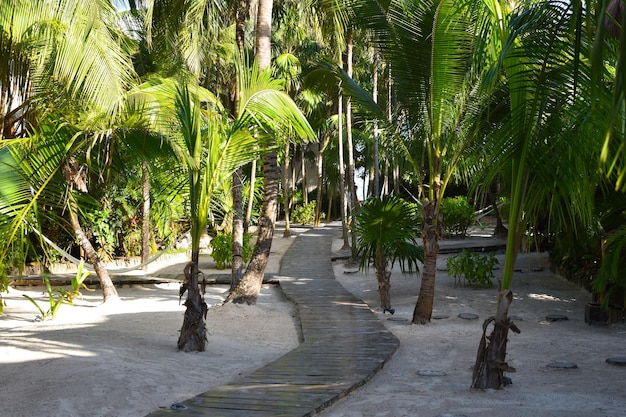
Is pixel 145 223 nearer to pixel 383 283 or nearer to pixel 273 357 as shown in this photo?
pixel 383 283

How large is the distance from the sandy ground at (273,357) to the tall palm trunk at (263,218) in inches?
12.2

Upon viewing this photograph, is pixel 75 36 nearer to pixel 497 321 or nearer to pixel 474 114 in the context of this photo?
pixel 474 114

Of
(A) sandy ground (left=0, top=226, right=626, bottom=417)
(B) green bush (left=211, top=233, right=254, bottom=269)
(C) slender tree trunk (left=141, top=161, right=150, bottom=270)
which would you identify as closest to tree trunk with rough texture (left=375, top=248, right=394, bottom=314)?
(A) sandy ground (left=0, top=226, right=626, bottom=417)

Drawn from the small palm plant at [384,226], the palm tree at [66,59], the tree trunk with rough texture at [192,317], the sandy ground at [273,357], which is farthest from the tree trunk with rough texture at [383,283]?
the palm tree at [66,59]

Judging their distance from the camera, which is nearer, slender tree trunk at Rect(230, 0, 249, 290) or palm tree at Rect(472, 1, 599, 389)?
palm tree at Rect(472, 1, 599, 389)

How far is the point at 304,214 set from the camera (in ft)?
106

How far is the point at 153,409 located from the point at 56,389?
799 millimetres

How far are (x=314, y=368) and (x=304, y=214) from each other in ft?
84.8

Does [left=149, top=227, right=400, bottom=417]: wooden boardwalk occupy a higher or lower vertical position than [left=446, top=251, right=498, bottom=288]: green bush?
lower

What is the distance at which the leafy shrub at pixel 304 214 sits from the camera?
106 feet

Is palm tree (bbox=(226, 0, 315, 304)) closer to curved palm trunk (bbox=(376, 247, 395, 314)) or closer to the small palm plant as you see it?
the small palm plant

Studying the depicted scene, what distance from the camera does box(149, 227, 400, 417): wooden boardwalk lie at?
5027mm

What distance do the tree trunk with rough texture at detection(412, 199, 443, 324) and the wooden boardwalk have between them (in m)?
0.68

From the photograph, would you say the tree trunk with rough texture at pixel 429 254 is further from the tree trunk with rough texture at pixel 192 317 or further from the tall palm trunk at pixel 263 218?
the tree trunk with rough texture at pixel 192 317
